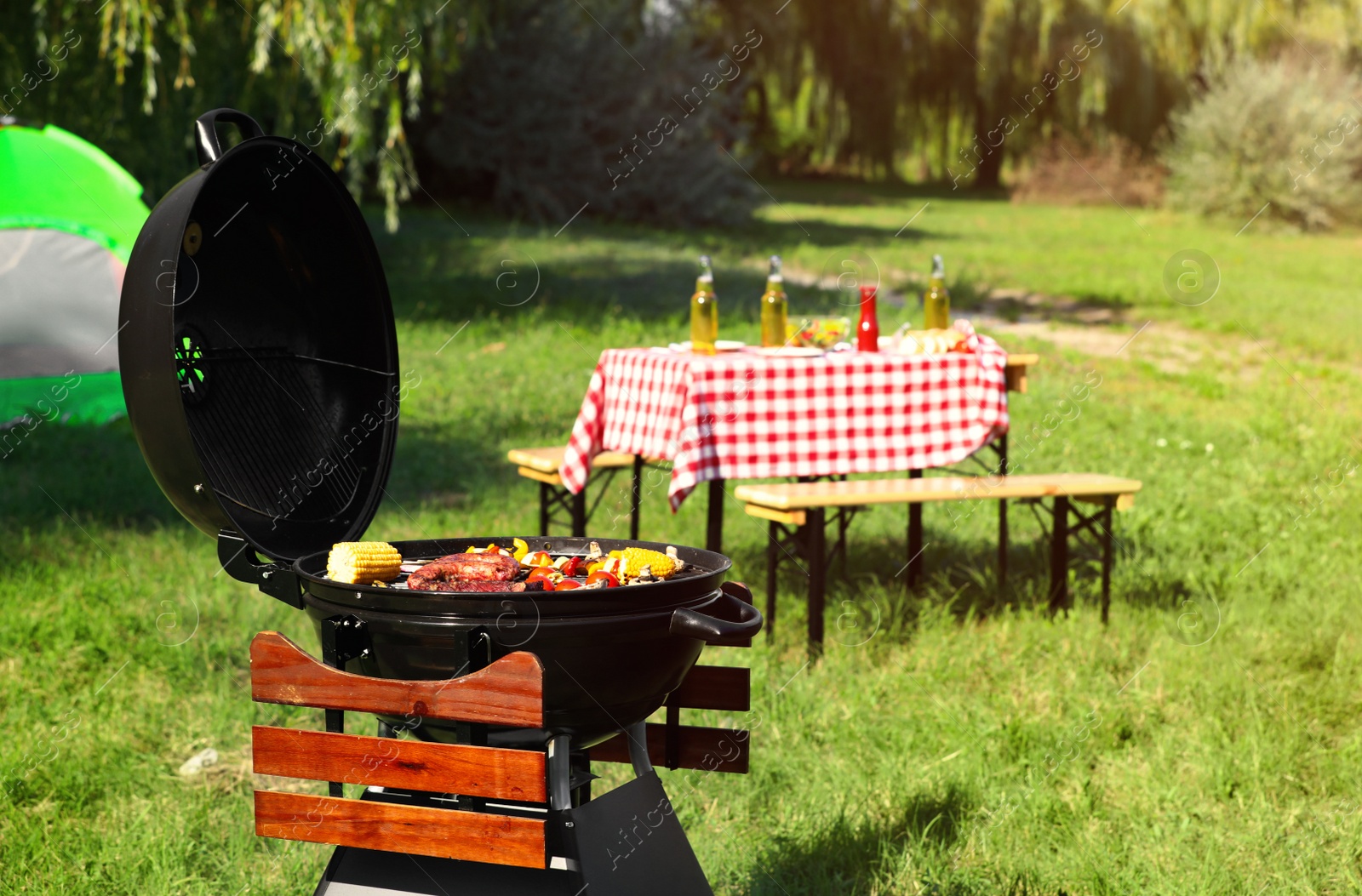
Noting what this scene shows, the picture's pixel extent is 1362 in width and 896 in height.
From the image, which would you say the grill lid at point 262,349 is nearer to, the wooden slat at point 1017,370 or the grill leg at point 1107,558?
the grill leg at point 1107,558

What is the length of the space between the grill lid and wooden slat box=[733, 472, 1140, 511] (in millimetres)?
2119

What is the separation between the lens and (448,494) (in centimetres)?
705

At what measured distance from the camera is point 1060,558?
5277mm

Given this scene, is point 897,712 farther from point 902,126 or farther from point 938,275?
point 902,126

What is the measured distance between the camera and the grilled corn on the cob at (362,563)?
2.40 m

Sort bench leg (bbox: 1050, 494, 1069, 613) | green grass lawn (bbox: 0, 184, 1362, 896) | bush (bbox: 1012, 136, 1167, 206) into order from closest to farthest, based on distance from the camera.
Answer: green grass lawn (bbox: 0, 184, 1362, 896) < bench leg (bbox: 1050, 494, 1069, 613) < bush (bbox: 1012, 136, 1167, 206)

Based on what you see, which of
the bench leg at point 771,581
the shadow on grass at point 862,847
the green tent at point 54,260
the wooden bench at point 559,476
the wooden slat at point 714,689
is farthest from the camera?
the green tent at point 54,260

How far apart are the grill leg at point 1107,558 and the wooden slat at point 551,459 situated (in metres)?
2.13

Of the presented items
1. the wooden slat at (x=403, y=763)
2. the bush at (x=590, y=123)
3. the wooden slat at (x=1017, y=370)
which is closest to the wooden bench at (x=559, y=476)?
the wooden slat at (x=1017, y=370)

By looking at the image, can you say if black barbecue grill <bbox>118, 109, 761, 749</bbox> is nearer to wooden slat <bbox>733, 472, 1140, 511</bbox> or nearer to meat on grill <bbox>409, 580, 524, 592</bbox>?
meat on grill <bbox>409, 580, 524, 592</bbox>

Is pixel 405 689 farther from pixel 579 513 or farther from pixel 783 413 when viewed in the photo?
pixel 579 513

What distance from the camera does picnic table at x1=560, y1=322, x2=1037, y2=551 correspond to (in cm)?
475

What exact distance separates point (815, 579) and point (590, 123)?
1725 cm

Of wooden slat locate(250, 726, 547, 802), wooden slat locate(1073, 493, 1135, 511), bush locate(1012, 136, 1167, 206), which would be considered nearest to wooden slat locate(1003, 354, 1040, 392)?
wooden slat locate(1073, 493, 1135, 511)
